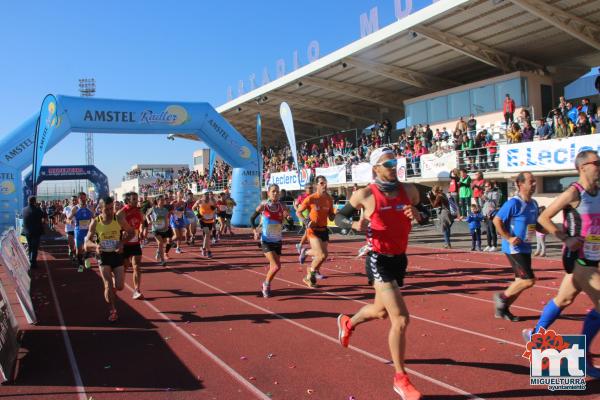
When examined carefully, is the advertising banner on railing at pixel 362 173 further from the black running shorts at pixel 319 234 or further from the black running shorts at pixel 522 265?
the black running shorts at pixel 522 265

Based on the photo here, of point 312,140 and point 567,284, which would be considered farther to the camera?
point 312,140

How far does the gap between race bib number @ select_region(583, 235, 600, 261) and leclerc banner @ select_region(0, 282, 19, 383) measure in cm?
561

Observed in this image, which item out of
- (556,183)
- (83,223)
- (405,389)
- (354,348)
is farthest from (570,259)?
(556,183)

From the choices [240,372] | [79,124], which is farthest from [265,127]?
[240,372]

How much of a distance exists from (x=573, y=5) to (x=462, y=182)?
782 centimetres

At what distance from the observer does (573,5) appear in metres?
17.3

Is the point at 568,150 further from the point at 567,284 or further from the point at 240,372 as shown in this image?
the point at 240,372

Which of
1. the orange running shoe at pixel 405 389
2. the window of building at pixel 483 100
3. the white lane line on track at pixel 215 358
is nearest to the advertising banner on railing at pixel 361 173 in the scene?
the window of building at pixel 483 100

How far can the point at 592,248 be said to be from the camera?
4.22m

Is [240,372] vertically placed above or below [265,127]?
below

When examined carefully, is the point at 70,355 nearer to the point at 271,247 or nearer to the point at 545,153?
the point at 271,247

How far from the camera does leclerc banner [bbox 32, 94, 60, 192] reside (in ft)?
50.5

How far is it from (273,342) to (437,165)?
1526 centimetres

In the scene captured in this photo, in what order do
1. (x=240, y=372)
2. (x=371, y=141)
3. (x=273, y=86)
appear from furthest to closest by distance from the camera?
(x=273, y=86) → (x=371, y=141) → (x=240, y=372)
